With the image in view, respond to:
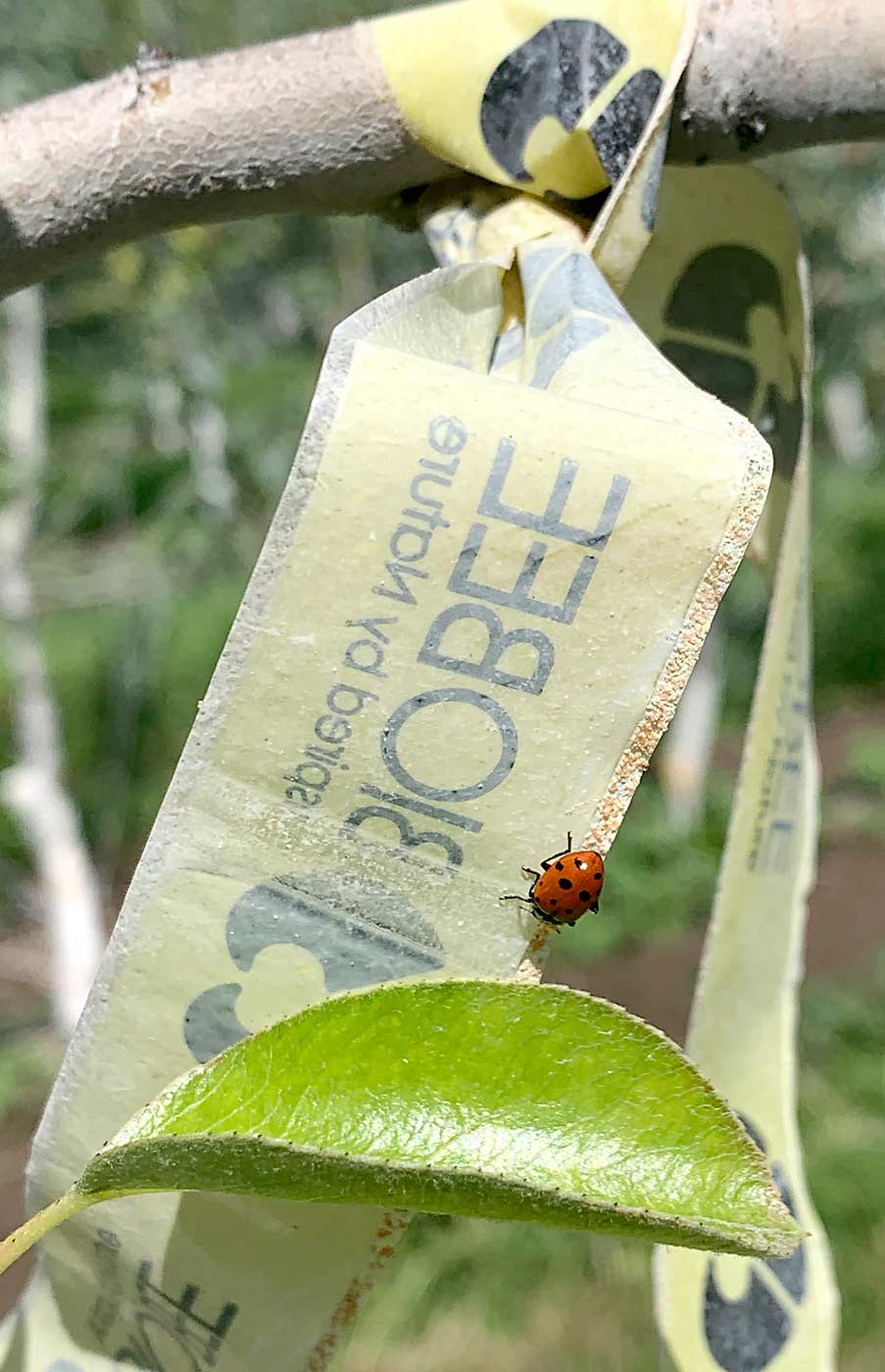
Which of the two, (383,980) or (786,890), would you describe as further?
(786,890)

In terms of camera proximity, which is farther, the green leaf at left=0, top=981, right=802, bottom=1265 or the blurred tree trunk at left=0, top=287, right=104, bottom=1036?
the blurred tree trunk at left=0, top=287, right=104, bottom=1036

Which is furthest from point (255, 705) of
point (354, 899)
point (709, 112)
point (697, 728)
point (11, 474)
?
point (697, 728)

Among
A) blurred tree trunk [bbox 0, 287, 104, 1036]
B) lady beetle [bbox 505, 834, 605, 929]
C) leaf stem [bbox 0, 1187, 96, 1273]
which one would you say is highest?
blurred tree trunk [bbox 0, 287, 104, 1036]

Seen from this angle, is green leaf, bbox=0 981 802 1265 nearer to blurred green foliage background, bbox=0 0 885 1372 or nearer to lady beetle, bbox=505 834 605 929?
lady beetle, bbox=505 834 605 929

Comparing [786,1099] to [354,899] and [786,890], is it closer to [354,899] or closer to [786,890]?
[786,890]

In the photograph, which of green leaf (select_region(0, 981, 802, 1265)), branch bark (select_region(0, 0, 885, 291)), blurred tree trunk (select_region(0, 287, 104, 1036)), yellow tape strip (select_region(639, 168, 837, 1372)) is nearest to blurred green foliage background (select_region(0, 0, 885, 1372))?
blurred tree trunk (select_region(0, 287, 104, 1036))
